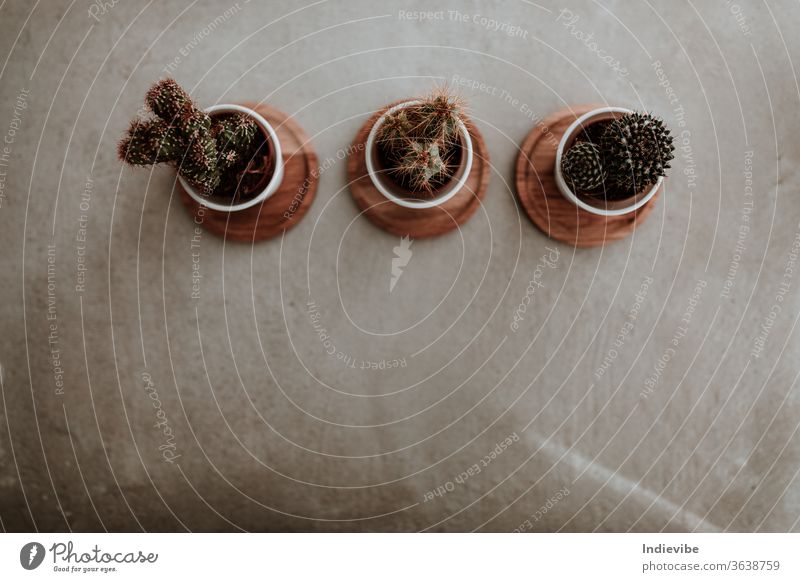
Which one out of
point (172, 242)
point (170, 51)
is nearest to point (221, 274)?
point (172, 242)

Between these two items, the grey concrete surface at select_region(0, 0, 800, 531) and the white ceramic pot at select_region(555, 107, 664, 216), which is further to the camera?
the grey concrete surface at select_region(0, 0, 800, 531)

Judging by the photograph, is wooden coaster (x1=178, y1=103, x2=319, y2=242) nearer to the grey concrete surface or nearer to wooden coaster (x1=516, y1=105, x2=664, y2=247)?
the grey concrete surface

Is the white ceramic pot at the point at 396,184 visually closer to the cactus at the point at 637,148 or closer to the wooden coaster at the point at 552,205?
the wooden coaster at the point at 552,205

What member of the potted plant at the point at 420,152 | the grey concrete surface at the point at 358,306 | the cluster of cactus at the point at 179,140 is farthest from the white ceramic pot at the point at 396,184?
the cluster of cactus at the point at 179,140

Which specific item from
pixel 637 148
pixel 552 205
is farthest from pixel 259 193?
pixel 637 148

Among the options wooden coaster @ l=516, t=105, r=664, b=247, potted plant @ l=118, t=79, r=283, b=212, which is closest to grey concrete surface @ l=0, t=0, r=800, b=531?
wooden coaster @ l=516, t=105, r=664, b=247

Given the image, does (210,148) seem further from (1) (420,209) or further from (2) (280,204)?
(1) (420,209)

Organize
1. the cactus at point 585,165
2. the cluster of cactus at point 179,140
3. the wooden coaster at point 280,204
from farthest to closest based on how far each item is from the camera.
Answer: the wooden coaster at point 280,204
the cactus at point 585,165
the cluster of cactus at point 179,140
